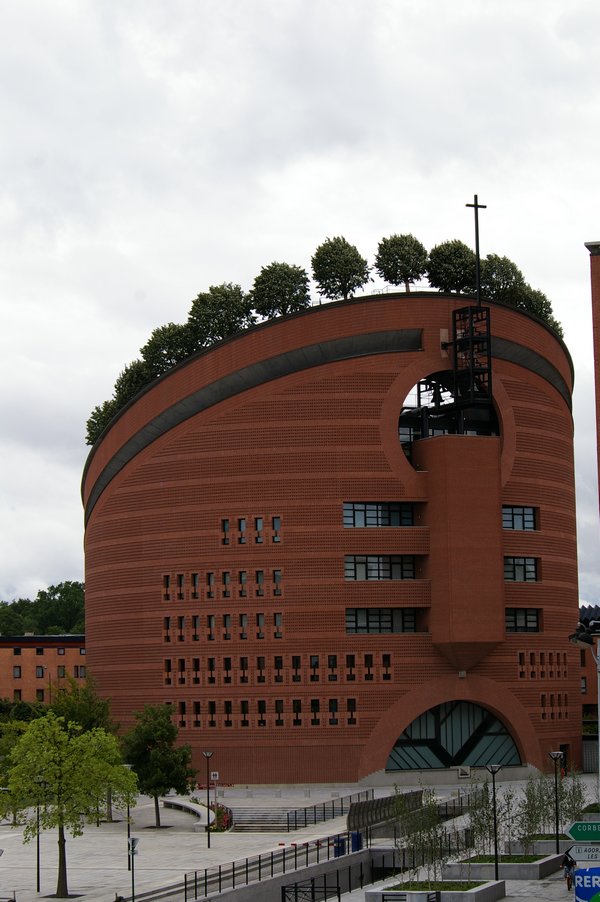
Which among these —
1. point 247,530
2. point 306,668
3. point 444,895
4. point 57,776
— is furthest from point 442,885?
point 247,530

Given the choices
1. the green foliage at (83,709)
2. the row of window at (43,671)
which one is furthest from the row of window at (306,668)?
the row of window at (43,671)

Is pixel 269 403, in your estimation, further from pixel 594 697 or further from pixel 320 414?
pixel 594 697

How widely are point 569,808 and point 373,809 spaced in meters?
9.33

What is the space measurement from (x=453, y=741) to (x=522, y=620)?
8731 mm

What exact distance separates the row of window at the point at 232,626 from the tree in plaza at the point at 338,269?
2270cm

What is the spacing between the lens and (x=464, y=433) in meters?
85.2

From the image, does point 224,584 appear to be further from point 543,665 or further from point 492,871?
point 492,871

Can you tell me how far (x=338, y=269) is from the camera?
91.2m

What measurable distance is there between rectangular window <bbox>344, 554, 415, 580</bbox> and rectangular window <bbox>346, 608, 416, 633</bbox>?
1.93m

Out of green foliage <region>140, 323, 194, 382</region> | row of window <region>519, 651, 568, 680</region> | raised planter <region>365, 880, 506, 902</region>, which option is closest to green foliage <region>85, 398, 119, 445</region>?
green foliage <region>140, 323, 194, 382</region>

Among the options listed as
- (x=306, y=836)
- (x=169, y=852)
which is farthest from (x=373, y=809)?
(x=169, y=852)

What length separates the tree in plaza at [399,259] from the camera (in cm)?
9281

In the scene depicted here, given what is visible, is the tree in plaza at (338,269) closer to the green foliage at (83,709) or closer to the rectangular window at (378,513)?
the rectangular window at (378,513)

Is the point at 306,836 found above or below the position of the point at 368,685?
below
